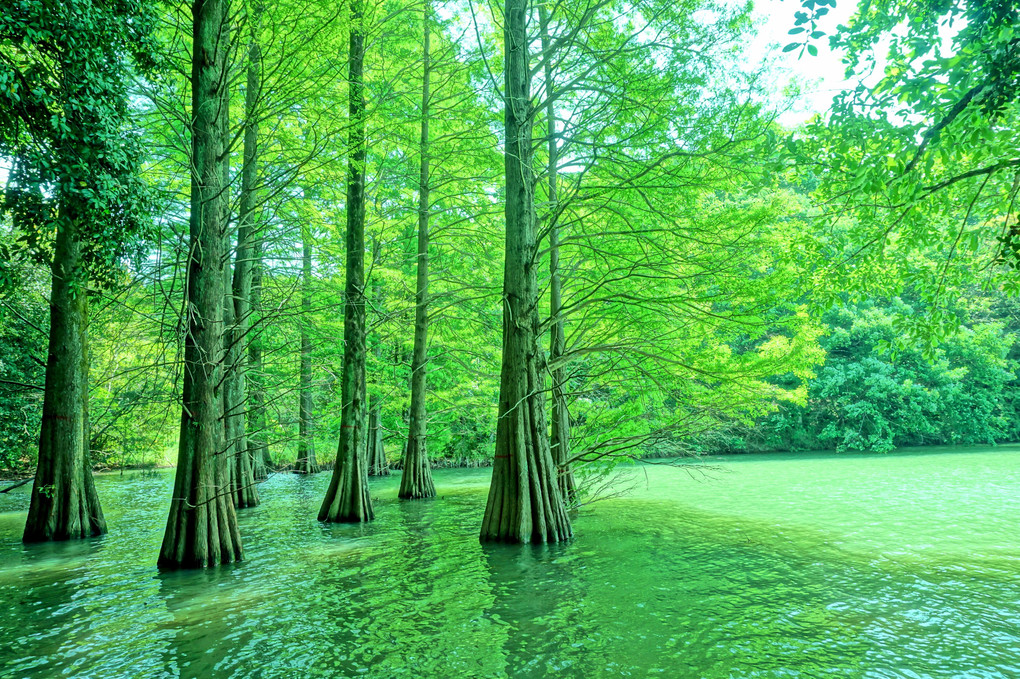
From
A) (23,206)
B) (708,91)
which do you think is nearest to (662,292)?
(708,91)

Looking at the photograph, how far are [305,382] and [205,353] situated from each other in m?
8.44

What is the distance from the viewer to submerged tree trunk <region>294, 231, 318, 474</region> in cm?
1116

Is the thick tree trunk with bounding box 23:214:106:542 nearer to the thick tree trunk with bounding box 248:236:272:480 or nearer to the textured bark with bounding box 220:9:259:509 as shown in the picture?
the textured bark with bounding box 220:9:259:509

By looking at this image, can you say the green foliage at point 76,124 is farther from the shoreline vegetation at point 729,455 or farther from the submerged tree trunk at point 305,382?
the shoreline vegetation at point 729,455

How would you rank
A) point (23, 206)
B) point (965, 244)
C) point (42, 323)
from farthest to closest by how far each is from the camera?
point (42, 323) < point (965, 244) < point (23, 206)

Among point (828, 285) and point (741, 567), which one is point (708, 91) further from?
point (741, 567)

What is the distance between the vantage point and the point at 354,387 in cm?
1043

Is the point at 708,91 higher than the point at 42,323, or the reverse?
the point at 708,91

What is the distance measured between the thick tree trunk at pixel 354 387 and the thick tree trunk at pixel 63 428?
3539mm

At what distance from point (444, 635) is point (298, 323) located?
829 cm

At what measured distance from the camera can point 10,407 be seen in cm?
1443

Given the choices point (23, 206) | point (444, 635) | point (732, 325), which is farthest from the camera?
point (732, 325)

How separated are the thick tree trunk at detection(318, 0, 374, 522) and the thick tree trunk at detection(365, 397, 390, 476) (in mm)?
6905

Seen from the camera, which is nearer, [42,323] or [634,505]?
[634,505]
